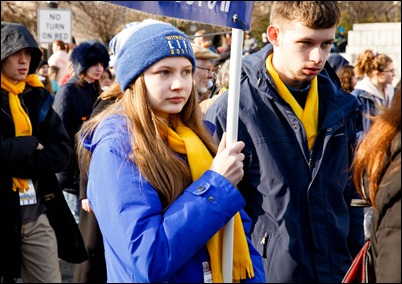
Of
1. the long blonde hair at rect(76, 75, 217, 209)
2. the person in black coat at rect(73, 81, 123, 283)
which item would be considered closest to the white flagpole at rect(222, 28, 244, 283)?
the long blonde hair at rect(76, 75, 217, 209)

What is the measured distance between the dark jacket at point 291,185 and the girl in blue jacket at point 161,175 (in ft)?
1.50

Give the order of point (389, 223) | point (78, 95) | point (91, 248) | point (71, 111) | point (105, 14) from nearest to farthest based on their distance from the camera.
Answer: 1. point (389, 223)
2. point (91, 248)
3. point (71, 111)
4. point (78, 95)
5. point (105, 14)

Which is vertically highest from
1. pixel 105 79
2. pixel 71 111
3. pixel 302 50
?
pixel 302 50

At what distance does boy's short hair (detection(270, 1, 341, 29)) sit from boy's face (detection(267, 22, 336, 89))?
2 cm

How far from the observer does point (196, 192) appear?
2754 mm

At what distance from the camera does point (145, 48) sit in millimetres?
3002

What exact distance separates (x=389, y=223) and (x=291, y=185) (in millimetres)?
1343

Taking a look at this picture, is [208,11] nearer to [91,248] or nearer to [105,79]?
[91,248]

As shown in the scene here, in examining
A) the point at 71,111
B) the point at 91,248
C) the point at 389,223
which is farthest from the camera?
the point at 71,111

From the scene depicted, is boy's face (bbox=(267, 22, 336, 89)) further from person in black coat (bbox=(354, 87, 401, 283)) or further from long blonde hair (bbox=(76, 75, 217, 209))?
person in black coat (bbox=(354, 87, 401, 283))

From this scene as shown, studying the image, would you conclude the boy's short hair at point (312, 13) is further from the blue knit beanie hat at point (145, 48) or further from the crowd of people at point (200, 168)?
the blue knit beanie hat at point (145, 48)

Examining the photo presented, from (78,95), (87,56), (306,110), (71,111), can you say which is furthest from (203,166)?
(87,56)

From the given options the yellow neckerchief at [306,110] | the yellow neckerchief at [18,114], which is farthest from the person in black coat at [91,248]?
the yellow neckerchief at [306,110]

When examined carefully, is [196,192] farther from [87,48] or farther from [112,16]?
[112,16]
